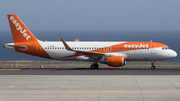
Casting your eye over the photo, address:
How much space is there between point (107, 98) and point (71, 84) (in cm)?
643

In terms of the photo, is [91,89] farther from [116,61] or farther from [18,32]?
[18,32]

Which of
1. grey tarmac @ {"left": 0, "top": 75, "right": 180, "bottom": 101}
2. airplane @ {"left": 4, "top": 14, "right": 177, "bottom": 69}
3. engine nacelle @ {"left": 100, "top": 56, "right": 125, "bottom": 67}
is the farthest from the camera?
airplane @ {"left": 4, "top": 14, "right": 177, "bottom": 69}

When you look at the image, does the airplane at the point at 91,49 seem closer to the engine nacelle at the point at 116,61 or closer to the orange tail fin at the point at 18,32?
the orange tail fin at the point at 18,32

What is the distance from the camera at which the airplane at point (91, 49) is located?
37.5 metres

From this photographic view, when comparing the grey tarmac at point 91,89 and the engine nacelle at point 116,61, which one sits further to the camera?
the engine nacelle at point 116,61

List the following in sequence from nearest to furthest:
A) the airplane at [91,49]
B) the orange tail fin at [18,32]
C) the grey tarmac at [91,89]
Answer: the grey tarmac at [91,89], the airplane at [91,49], the orange tail fin at [18,32]

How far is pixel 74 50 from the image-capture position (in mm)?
36344

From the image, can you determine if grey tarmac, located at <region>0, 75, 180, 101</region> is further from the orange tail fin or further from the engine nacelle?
Result: the orange tail fin

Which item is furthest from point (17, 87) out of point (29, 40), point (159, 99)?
point (29, 40)

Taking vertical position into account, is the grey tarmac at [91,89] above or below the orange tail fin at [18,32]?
below

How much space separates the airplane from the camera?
3753 cm

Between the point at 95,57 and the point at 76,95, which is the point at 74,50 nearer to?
the point at 95,57

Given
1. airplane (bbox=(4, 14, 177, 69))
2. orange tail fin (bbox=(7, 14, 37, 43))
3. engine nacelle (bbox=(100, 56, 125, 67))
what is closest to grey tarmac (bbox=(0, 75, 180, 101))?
engine nacelle (bbox=(100, 56, 125, 67))

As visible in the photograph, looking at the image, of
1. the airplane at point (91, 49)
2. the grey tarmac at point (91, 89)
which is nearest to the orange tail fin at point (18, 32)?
the airplane at point (91, 49)
